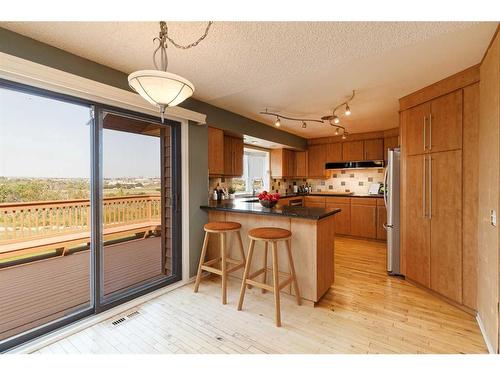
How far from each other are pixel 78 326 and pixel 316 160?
528 centimetres

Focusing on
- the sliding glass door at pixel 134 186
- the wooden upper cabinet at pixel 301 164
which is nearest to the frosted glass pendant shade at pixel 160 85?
the sliding glass door at pixel 134 186

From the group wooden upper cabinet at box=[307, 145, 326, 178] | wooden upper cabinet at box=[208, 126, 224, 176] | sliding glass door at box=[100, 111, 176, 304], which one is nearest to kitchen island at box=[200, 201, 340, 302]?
wooden upper cabinet at box=[208, 126, 224, 176]

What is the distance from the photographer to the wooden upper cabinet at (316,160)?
577 cm

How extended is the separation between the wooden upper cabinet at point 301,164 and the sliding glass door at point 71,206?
148 inches

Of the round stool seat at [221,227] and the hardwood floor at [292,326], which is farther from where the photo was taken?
the round stool seat at [221,227]

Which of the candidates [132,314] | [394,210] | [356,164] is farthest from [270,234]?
[356,164]

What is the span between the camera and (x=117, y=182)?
3504 mm

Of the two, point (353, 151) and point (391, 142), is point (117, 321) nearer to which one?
point (353, 151)

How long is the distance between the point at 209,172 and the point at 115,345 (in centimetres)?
217

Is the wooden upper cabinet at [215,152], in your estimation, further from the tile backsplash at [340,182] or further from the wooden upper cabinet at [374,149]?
the wooden upper cabinet at [374,149]

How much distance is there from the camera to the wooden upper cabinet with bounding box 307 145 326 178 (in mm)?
5771
